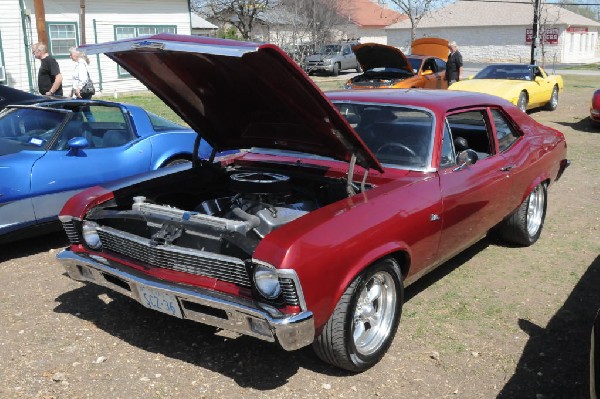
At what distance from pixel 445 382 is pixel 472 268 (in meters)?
1.91

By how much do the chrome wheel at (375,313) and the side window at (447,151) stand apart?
1.04 m

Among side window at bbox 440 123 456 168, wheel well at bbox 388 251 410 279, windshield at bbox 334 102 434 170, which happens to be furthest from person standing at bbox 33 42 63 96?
wheel well at bbox 388 251 410 279

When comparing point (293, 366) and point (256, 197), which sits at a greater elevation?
point (256, 197)

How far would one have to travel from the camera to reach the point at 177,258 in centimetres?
341

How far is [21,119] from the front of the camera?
20.2 ft

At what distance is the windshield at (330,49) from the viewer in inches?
1172

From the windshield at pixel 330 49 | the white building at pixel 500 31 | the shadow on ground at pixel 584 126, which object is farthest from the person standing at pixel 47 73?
the white building at pixel 500 31

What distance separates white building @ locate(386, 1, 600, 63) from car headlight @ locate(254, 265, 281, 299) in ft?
145

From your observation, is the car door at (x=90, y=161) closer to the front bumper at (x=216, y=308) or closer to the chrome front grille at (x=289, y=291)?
the front bumper at (x=216, y=308)

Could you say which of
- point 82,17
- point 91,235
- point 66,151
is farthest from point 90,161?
Result: point 82,17

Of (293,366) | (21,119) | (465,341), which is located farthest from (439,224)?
(21,119)

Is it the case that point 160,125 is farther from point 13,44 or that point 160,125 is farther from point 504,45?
point 504,45

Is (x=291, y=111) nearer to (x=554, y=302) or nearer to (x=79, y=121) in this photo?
(x=554, y=302)

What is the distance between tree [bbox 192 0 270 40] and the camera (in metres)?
32.4
